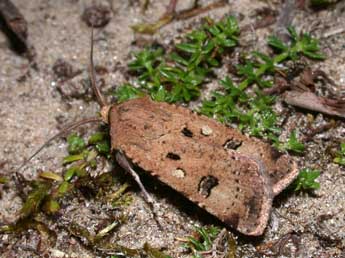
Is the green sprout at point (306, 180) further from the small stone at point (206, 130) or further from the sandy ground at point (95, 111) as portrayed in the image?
the small stone at point (206, 130)

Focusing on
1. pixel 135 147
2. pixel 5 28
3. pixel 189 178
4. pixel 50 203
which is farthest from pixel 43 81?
pixel 189 178

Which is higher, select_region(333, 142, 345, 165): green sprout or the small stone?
the small stone

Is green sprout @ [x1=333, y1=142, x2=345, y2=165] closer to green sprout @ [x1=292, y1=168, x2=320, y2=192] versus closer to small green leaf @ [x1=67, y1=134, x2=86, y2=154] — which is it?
green sprout @ [x1=292, y1=168, x2=320, y2=192]

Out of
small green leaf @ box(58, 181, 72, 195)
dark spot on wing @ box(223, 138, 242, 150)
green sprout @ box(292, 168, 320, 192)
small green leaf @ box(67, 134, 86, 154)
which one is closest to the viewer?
dark spot on wing @ box(223, 138, 242, 150)

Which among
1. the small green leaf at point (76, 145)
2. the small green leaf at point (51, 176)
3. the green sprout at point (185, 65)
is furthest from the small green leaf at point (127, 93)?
the small green leaf at point (51, 176)

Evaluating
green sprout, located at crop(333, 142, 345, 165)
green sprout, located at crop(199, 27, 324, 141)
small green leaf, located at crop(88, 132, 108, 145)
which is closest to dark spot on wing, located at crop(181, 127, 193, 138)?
green sprout, located at crop(199, 27, 324, 141)

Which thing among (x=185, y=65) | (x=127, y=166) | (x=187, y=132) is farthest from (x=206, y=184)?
(x=185, y=65)
